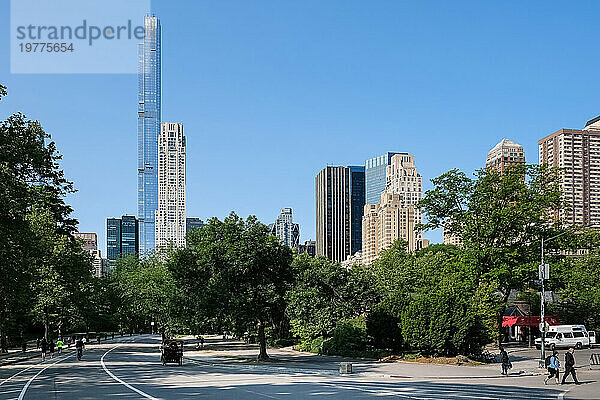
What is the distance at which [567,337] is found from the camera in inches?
2447

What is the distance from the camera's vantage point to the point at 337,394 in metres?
25.6

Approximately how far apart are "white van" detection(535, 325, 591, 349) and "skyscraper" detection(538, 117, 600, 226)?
360 feet

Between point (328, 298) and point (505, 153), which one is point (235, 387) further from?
point (505, 153)

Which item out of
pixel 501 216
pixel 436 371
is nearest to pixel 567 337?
pixel 501 216

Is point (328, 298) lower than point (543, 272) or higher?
lower

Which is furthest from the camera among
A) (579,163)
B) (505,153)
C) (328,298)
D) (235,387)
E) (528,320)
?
(579,163)

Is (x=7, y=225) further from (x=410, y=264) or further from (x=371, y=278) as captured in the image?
(x=410, y=264)

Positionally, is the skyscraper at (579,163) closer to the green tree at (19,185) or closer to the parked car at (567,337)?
the parked car at (567,337)

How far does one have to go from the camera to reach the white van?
60.8 m

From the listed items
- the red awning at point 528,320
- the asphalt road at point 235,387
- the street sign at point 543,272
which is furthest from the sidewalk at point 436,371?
the red awning at point 528,320

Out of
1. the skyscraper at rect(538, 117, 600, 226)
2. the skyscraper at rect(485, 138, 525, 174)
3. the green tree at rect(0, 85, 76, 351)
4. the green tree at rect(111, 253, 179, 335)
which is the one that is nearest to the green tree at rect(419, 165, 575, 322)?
the green tree at rect(111, 253, 179, 335)

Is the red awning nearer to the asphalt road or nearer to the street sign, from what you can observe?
the street sign

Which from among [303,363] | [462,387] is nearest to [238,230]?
[303,363]

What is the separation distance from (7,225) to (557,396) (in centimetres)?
2818
